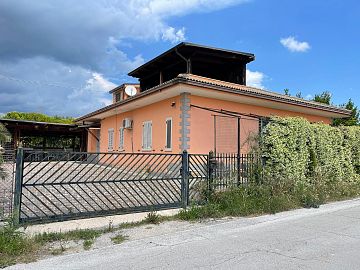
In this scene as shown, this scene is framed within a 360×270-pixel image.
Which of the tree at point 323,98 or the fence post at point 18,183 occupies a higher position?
the tree at point 323,98

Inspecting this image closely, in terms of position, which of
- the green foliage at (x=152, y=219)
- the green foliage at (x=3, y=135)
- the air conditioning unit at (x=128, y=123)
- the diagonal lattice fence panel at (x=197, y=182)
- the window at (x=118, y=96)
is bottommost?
the green foliage at (x=152, y=219)

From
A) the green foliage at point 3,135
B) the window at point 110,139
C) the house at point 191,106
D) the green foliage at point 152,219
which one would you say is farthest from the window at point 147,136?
the green foliage at point 3,135

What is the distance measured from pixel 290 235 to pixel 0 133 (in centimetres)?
601

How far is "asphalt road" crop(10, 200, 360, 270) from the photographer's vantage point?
4.43 metres

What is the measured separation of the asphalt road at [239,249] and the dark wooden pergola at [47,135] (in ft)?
70.0

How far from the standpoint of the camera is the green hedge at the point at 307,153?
9594mm

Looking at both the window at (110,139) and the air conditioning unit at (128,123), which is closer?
the air conditioning unit at (128,123)

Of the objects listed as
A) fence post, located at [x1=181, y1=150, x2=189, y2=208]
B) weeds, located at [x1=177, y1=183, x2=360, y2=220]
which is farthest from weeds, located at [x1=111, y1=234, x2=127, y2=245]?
fence post, located at [x1=181, y1=150, x2=189, y2=208]

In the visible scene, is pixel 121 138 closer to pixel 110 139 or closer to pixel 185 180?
pixel 110 139

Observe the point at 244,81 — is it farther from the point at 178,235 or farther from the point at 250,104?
the point at 178,235

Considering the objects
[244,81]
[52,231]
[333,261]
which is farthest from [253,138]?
[244,81]

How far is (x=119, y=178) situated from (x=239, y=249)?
129 inches

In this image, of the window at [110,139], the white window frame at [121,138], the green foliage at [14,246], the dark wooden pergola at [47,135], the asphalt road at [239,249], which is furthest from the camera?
the dark wooden pergola at [47,135]

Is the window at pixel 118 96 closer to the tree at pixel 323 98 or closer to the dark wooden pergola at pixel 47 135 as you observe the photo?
the dark wooden pergola at pixel 47 135
